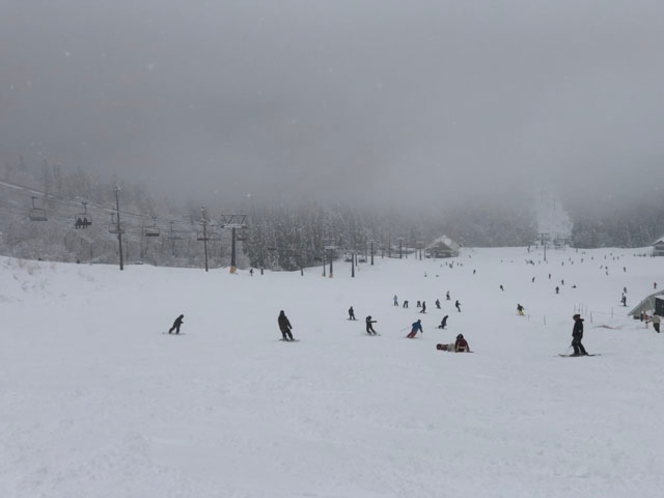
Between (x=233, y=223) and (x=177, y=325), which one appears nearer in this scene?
(x=177, y=325)

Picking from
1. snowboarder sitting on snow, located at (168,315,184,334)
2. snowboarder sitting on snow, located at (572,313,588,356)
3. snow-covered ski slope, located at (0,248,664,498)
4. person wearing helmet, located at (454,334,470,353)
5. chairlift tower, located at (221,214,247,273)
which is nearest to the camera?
snow-covered ski slope, located at (0,248,664,498)

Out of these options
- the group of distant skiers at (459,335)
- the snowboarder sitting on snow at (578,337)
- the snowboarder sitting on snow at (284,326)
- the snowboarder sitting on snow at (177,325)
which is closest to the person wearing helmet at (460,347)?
the group of distant skiers at (459,335)

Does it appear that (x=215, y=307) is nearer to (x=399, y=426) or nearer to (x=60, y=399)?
(x=60, y=399)

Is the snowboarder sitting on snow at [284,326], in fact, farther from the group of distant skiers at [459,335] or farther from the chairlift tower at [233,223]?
the chairlift tower at [233,223]

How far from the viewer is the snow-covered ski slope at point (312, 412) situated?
634cm

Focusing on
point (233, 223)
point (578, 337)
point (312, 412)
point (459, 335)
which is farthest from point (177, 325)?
point (233, 223)

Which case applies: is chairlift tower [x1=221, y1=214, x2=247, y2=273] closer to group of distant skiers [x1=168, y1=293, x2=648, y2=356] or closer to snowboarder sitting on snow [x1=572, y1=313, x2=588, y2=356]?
group of distant skiers [x1=168, y1=293, x2=648, y2=356]

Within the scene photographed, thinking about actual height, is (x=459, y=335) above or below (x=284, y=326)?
below

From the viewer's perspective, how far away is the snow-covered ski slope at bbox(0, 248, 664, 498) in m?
6.34

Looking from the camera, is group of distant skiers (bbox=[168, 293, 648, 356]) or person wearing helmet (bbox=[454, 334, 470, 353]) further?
person wearing helmet (bbox=[454, 334, 470, 353])

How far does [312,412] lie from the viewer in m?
9.52

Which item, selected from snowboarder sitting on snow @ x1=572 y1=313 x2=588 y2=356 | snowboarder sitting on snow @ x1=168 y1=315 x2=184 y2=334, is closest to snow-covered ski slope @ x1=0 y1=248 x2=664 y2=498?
snowboarder sitting on snow @ x1=168 y1=315 x2=184 y2=334

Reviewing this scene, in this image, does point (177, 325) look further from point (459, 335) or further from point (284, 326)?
point (459, 335)

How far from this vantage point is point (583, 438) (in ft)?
26.2
